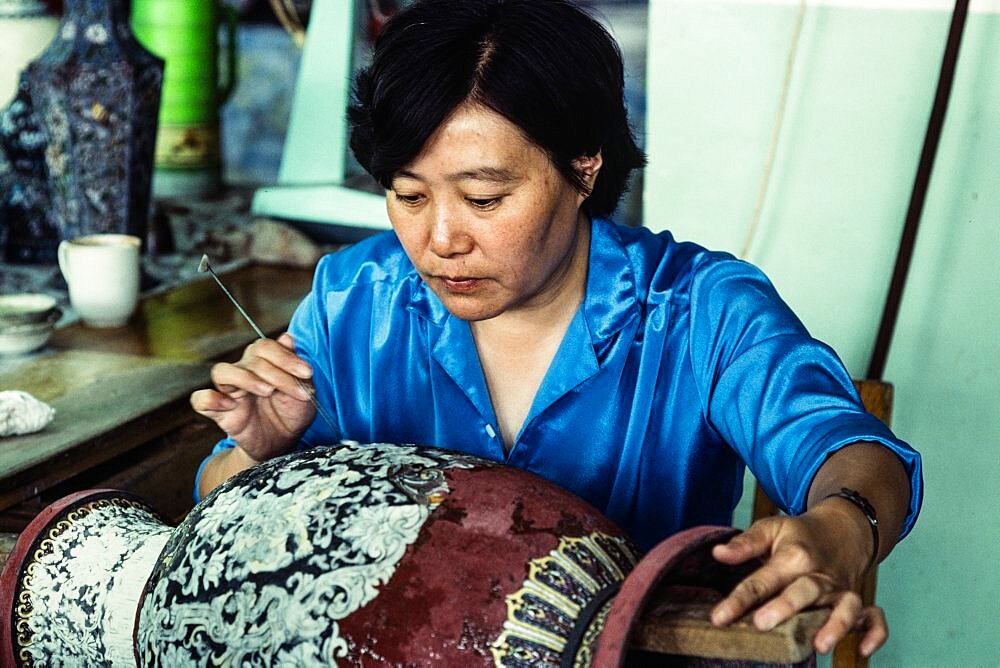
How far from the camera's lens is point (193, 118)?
10.7 ft

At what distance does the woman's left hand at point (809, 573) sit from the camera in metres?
0.97

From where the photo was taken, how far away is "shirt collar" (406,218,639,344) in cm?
163

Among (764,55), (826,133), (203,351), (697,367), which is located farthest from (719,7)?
(203,351)

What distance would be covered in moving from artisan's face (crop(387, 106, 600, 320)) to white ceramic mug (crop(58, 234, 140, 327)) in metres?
1.14

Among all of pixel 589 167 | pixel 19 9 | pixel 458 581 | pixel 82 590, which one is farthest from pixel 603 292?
pixel 19 9

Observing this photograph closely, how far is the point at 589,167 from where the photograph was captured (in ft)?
5.04

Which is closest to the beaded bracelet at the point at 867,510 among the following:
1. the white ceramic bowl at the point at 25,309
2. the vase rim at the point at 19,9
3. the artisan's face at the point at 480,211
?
the artisan's face at the point at 480,211

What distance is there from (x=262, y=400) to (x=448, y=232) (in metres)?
0.39

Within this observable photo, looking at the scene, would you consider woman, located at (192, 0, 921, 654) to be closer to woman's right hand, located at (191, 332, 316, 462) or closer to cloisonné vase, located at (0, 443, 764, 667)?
woman's right hand, located at (191, 332, 316, 462)

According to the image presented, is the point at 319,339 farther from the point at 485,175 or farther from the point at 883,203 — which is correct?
the point at 883,203

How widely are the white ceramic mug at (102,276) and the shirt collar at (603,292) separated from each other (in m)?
0.96

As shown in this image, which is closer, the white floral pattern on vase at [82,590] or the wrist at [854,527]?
the wrist at [854,527]

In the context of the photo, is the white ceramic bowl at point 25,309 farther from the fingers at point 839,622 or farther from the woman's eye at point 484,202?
the fingers at point 839,622

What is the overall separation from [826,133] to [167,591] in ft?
5.23
